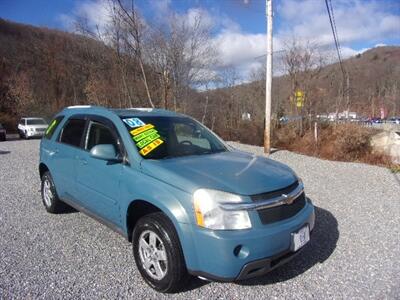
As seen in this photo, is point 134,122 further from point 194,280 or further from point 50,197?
point 50,197

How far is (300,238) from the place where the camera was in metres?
3.13

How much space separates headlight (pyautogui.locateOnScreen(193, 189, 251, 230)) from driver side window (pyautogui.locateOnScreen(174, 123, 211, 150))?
136cm

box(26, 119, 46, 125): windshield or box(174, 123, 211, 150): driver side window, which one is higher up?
box(174, 123, 211, 150): driver side window

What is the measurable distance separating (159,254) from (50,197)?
9.52 ft

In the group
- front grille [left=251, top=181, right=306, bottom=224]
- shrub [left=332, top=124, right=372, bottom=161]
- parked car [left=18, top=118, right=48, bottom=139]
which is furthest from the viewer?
parked car [left=18, top=118, right=48, bottom=139]

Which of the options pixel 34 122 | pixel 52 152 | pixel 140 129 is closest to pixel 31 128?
pixel 34 122

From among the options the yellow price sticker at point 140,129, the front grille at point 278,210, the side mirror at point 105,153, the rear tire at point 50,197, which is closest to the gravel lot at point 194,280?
the rear tire at point 50,197

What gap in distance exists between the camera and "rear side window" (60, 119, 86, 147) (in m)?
4.49

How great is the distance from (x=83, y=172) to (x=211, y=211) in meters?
2.05

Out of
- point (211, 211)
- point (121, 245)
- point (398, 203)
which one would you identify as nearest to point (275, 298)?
point (211, 211)

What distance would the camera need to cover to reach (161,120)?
13.9ft

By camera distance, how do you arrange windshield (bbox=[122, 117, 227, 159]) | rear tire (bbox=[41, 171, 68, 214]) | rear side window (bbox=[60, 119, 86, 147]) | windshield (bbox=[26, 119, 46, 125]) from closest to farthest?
windshield (bbox=[122, 117, 227, 159]), rear side window (bbox=[60, 119, 86, 147]), rear tire (bbox=[41, 171, 68, 214]), windshield (bbox=[26, 119, 46, 125])

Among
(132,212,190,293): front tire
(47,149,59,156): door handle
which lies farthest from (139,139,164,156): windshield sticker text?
(47,149,59,156): door handle

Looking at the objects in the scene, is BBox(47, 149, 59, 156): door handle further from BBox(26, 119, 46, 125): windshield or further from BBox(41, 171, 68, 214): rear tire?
BBox(26, 119, 46, 125): windshield
